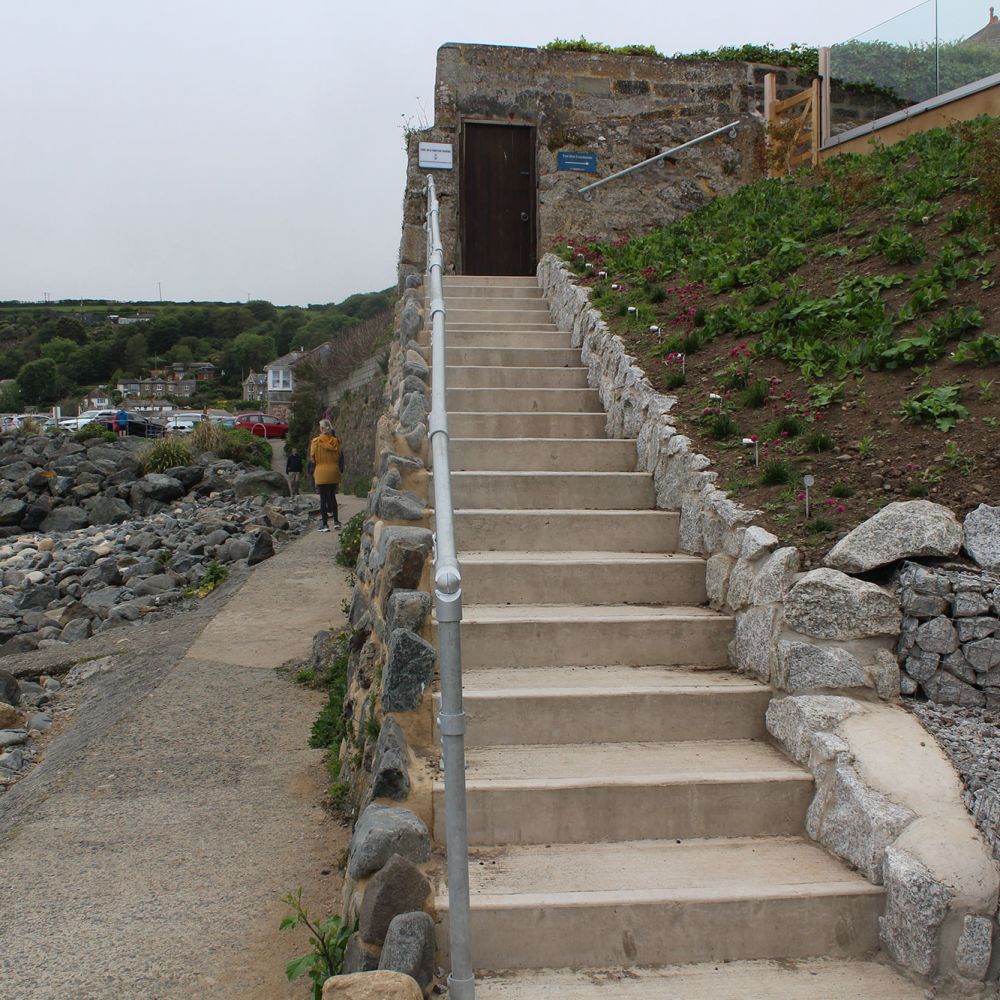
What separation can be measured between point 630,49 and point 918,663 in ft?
33.9

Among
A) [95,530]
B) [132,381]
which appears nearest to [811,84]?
[95,530]

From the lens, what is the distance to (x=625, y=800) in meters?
3.34

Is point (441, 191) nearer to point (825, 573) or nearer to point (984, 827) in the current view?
point (825, 573)

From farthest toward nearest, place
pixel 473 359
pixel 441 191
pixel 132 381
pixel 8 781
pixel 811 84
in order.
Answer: pixel 132 381 < pixel 811 84 < pixel 441 191 < pixel 473 359 < pixel 8 781

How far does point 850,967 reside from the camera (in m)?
2.92

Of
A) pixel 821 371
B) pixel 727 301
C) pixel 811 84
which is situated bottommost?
pixel 821 371

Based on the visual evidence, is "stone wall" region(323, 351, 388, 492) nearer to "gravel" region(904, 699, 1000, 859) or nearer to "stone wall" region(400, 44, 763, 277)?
"stone wall" region(400, 44, 763, 277)

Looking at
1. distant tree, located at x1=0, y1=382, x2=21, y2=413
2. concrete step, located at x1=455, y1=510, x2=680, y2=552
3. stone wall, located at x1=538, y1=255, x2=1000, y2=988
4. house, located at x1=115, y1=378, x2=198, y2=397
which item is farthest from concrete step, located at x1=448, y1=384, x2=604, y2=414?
house, located at x1=115, y1=378, x2=198, y2=397

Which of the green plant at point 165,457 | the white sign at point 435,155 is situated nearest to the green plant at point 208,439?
the green plant at point 165,457

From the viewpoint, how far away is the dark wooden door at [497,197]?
10977mm

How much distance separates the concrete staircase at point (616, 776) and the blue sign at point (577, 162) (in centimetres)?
642

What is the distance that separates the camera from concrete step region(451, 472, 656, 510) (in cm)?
531

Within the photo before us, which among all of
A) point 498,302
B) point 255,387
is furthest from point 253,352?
point 498,302

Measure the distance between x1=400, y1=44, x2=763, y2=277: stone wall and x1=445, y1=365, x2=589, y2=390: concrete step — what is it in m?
4.09
